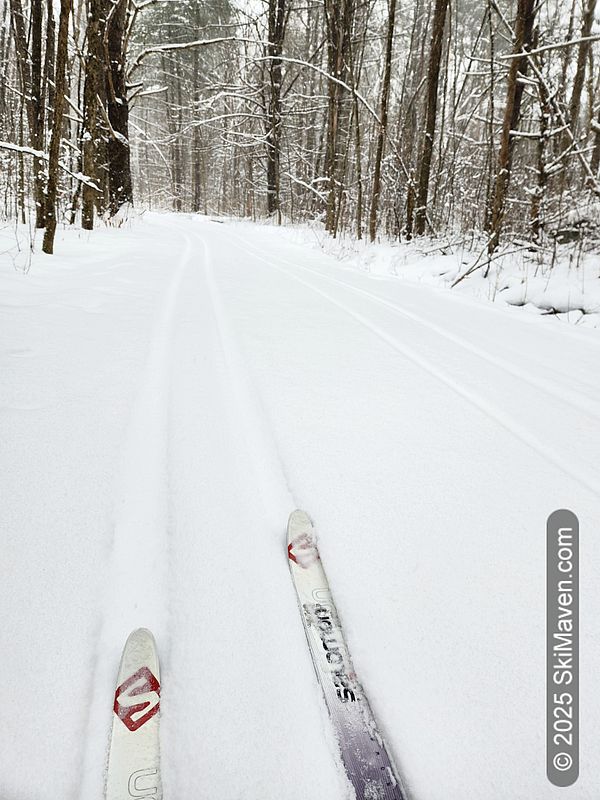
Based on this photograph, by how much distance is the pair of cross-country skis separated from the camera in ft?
2.31

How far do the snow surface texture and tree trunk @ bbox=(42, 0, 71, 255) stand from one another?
3214 mm

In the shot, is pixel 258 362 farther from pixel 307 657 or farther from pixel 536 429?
pixel 307 657

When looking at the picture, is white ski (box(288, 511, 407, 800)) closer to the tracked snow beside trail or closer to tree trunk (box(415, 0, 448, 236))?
the tracked snow beside trail

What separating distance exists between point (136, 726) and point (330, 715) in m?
0.33

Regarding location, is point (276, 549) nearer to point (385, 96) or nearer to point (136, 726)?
point (136, 726)

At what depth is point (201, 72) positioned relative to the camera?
22219 mm

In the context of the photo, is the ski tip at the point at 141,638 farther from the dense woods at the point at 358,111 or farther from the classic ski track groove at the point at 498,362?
the dense woods at the point at 358,111

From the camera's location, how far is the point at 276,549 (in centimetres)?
117

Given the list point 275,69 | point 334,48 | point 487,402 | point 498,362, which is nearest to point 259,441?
point 487,402

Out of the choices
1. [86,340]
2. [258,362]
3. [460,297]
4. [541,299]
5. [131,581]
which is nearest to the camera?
[131,581]

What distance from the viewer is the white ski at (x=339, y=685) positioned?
2.38 ft

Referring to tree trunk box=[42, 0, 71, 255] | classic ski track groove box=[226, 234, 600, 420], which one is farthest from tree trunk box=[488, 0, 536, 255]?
tree trunk box=[42, 0, 71, 255]

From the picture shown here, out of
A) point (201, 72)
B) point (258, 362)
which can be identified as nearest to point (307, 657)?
point (258, 362)

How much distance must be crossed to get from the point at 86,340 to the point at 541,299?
3895mm
